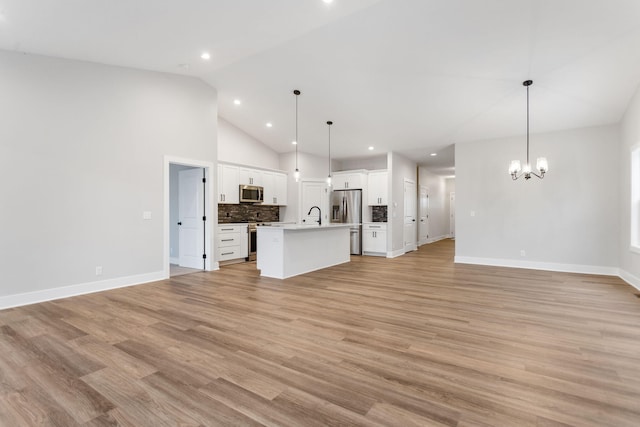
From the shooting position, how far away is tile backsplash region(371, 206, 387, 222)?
906 cm

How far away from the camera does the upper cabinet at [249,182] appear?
7.04 m

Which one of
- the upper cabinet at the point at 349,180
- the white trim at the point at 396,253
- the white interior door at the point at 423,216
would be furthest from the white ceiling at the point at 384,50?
the white interior door at the point at 423,216

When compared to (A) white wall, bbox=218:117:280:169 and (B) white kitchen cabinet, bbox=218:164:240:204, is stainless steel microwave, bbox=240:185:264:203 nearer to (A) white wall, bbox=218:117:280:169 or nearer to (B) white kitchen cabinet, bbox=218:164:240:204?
(B) white kitchen cabinet, bbox=218:164:240:204

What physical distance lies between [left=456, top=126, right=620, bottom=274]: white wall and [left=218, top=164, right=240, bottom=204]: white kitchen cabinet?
5.19 metres

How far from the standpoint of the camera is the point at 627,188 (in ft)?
16.9

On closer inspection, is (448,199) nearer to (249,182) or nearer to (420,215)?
(420,215)

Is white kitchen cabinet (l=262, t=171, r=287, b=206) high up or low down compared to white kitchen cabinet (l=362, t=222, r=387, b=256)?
up

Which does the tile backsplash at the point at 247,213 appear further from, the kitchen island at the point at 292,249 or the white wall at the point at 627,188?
the white wall at the point at 627,188

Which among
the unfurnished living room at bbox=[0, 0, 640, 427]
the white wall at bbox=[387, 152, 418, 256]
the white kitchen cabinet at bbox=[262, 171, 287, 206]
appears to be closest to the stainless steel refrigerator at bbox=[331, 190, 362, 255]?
the white wall at bbox=[387, 152, 418, 256]

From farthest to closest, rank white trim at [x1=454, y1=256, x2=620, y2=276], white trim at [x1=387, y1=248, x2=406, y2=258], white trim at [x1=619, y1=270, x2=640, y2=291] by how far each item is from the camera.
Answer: white trim at [x1=387, y1=248, x2=406, y2=258]
white trim at [x1=454, y1=256, x2=620, y2=276]
white trim at [x1=619, y1=270, x2=640, y2=291]

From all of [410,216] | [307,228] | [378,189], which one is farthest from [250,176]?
[410,216]

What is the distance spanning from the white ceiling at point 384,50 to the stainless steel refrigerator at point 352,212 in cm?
266

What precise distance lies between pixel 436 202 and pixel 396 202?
5090mm

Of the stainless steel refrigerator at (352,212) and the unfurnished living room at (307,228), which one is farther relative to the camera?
the stainless steel refrigerator at (352,212)
